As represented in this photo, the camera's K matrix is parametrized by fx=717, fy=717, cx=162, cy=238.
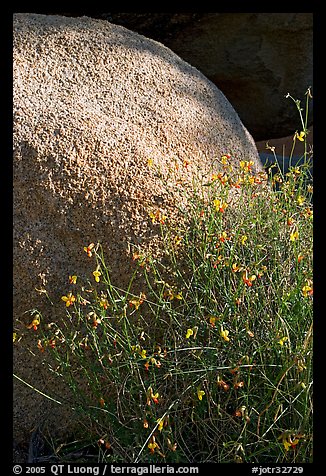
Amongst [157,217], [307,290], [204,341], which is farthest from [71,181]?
[307,290]

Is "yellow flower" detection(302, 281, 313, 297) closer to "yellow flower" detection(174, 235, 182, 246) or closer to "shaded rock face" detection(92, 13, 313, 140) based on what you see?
"yellow flower" detection(174, 235, 182, 246)

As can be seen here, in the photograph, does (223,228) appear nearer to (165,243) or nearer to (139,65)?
(165,243)

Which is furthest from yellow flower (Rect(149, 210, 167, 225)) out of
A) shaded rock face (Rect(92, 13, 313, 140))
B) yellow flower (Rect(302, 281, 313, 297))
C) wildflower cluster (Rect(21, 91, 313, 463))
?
shaded rock face (Rect(92, 13, 313, 140))

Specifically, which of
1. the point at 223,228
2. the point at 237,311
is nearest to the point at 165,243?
the point at 223,228

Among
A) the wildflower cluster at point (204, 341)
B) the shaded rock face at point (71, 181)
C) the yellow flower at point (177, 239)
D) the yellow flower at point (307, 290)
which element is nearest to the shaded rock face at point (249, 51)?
the shaded rock face at point (71, 181)

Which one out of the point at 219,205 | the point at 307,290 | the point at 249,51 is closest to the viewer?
the point at 307,290

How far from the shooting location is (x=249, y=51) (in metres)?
4.98

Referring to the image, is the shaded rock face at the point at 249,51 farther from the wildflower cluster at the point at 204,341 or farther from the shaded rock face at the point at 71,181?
the wildflower cluster at the point at 204,341

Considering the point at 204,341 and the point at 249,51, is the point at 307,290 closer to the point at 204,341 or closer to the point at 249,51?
the point at 204,341

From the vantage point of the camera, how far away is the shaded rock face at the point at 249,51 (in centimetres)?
477

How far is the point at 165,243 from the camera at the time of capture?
260 centimetres

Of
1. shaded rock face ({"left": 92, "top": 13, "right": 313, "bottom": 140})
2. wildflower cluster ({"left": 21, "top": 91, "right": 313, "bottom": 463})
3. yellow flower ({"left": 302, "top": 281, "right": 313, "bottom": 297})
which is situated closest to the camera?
yellow flower ({"left": 302, "top": 281, "right": 313, "bottom": 297})

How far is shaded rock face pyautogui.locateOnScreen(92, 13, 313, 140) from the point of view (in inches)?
188

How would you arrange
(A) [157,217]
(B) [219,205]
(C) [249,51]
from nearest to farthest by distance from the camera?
(B) [219,205], (A) [157,217], (C) [249,51]
